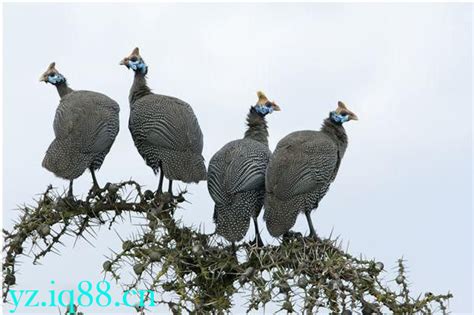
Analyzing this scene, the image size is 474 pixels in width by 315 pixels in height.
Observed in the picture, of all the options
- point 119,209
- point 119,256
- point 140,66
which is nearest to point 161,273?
point 119,256

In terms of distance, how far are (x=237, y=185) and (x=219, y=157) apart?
370 mm

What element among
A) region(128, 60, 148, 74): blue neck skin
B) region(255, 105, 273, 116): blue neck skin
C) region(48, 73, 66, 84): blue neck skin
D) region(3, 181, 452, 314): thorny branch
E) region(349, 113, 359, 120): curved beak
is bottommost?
region(3, 181, 452, 314): thorny branch

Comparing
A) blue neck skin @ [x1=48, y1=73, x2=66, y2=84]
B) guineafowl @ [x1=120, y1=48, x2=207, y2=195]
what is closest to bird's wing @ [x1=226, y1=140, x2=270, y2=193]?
guineafowl @ [x1=120, y1=48, x2=207, y2=195]

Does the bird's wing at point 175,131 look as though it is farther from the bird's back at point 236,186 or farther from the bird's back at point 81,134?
the bird's back at point 81,134

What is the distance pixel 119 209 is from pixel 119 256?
3.10 feet

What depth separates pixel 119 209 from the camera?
679 cm

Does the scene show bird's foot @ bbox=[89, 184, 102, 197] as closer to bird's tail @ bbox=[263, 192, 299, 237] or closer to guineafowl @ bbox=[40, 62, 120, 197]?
guineafowl @ bbox=[40, 62, 120, 197]

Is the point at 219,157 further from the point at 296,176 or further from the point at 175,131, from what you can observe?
the point at 296,176

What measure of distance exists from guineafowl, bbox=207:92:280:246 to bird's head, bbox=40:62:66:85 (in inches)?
87.9

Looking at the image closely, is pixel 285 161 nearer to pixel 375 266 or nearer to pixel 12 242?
pixel 375 266

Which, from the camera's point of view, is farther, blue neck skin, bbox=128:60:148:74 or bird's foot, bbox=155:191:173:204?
blue neck skin, bbox=128:60:148:74

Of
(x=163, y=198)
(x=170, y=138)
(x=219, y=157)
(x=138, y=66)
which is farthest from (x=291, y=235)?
(x=138, y=66)

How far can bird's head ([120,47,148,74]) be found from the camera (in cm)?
840

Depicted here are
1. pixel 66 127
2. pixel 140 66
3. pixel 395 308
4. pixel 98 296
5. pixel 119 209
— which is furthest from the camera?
pixel 140 66
